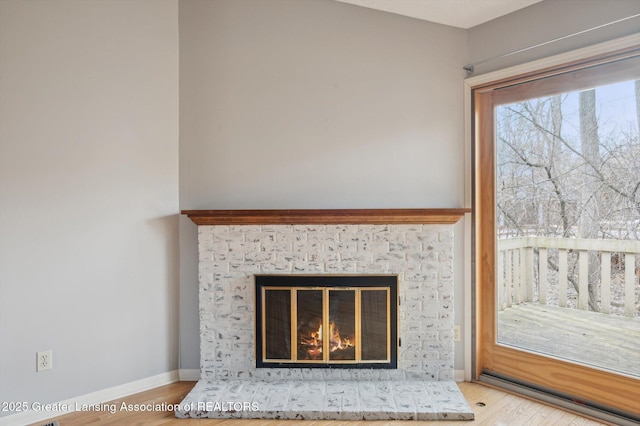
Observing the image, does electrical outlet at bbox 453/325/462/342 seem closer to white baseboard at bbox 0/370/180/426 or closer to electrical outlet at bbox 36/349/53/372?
white baseboard at bbox 0/370/180/426

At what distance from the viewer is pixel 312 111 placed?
3.06 meters

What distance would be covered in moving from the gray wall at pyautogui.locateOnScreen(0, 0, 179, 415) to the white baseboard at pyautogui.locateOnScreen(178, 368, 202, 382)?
0.27 ft

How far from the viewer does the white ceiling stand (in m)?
2.66

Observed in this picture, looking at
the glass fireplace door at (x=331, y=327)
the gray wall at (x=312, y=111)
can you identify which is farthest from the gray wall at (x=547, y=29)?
the glass fireplace door at (x=331, y=327)

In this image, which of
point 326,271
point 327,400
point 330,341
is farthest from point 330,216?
point 327,400

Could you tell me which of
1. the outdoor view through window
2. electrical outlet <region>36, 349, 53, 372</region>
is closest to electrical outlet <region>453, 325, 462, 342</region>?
the outdoor view through window

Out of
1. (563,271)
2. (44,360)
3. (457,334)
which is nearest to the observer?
(44,360)

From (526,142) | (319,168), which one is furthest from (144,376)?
(526,142)

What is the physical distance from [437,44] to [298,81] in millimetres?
1067

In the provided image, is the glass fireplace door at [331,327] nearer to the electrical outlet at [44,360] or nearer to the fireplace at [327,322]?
the fireplace at [327,322]

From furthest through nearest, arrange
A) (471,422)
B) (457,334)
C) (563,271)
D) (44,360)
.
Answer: (457,334)
(563,271)
(44,360)
(471,422)

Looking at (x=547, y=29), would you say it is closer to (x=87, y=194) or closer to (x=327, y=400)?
(x=327, y=400)

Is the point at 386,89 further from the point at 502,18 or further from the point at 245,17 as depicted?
the point at 245,17

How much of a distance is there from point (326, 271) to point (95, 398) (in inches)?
69.9
